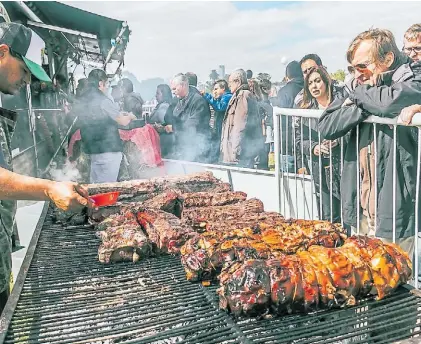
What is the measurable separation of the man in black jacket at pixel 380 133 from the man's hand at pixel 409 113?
30 centimetres

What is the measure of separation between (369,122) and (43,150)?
1078 centimetres

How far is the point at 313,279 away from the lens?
2.65 meters

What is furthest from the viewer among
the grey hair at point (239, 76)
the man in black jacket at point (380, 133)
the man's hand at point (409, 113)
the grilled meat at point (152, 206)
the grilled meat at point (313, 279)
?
the grey hair at point (239, 76)

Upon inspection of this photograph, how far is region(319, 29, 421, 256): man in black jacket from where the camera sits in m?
3.93

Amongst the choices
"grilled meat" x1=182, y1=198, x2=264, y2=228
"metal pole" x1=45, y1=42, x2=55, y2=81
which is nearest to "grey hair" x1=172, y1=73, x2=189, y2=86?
"grilled meat" x1=182, y1=198, x2=264, y2=228

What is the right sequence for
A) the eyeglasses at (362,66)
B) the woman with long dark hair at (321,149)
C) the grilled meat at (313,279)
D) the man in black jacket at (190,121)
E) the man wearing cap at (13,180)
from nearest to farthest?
the grilled meat at (313,279), the man wearing cap at (13,180), the eyeglasses at (362,66), the woman with long dark hair at (321,149), the man in black jacket at (190,121)

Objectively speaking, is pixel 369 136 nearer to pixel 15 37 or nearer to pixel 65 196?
pixel 65 196

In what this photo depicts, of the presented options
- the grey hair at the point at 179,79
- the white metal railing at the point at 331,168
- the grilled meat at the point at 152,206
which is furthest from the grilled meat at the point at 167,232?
the grey hair at the point at 179,79

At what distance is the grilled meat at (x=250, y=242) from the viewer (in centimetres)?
315

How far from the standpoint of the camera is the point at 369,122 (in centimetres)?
412

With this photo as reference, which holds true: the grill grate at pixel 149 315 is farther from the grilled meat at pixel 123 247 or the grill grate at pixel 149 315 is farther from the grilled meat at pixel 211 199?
the grilled meat at pixel 211 199

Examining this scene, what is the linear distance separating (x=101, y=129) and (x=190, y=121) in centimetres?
205

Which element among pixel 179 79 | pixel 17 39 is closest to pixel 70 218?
pixel 17 39

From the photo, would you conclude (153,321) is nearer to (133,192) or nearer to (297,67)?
(133,192)
